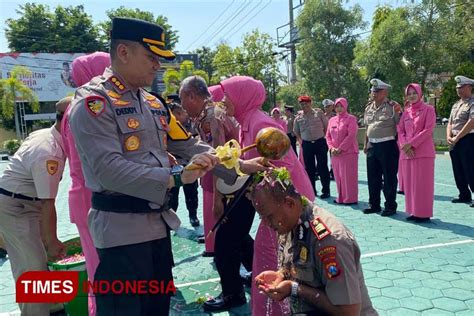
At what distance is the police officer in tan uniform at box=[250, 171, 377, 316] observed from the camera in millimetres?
1793

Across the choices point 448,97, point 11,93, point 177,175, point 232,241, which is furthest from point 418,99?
point 11,93

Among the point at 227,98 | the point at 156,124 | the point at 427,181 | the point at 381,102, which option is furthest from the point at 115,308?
the point at 381,102

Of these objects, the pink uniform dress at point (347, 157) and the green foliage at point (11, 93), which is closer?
the pink uniform dress at point (347, 157)

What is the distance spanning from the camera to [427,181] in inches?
228

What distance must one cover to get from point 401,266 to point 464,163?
3493mm

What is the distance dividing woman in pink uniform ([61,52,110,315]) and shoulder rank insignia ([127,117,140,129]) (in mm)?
637

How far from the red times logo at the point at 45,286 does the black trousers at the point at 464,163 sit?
6.33m

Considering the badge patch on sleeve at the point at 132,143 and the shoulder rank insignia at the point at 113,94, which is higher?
the shoulder rank insignia at the point at 113,94

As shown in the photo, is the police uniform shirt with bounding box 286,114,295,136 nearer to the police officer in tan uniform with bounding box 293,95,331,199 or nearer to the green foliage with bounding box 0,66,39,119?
the police officer in tan uniform with bounding box 293,95,331,199

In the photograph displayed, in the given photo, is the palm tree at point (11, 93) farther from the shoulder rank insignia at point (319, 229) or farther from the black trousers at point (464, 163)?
the shoulder rank insignia at point (319, 229)

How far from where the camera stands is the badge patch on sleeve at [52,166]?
2.80 meters

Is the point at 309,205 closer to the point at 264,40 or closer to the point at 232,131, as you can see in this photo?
the point at 232,131

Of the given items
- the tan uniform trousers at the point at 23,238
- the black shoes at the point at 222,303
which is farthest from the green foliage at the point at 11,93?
the black shoes at the point at 222,303

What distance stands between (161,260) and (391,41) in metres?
15.7
